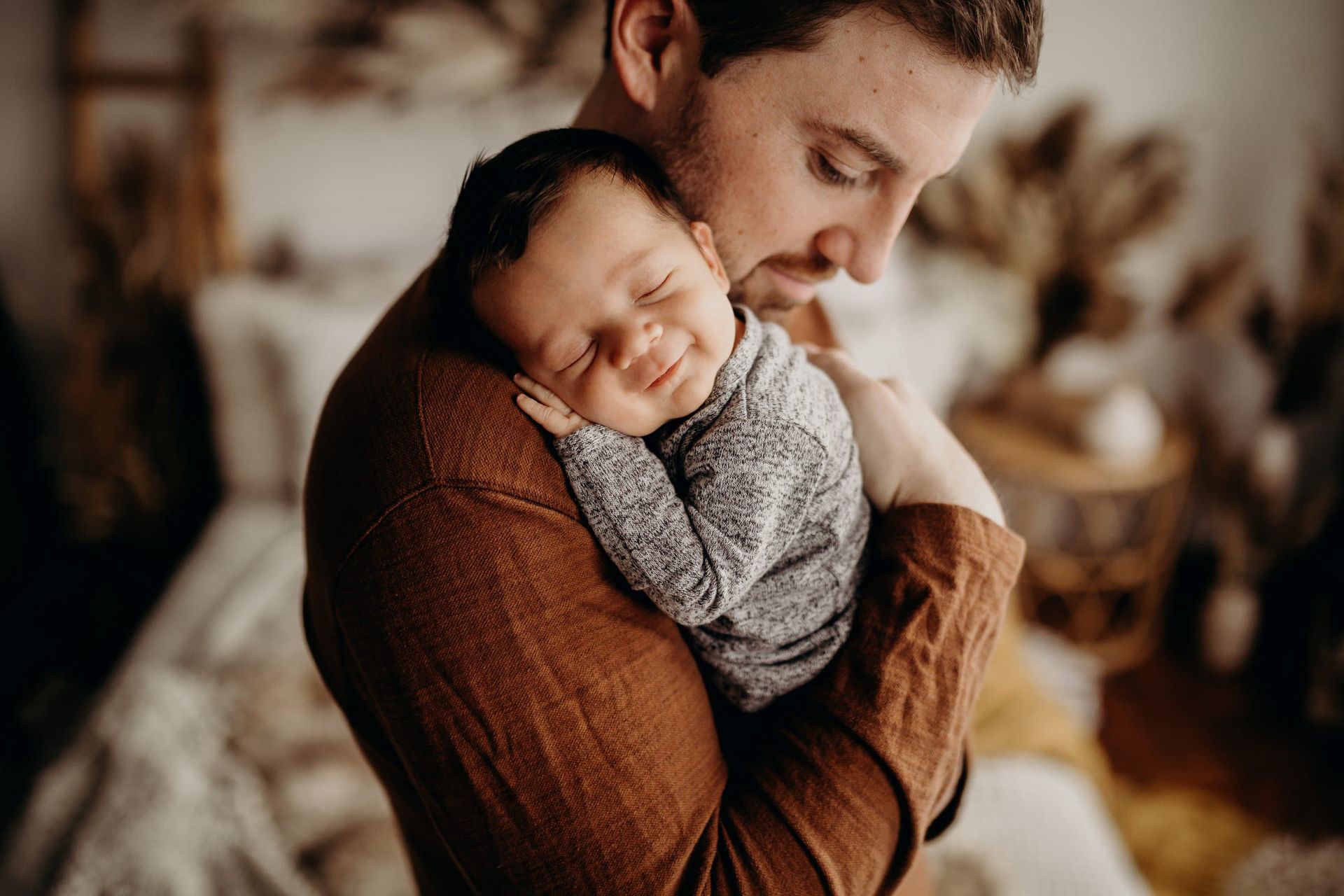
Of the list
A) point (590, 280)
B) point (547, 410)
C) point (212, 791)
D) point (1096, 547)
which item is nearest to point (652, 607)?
point (547, 410)

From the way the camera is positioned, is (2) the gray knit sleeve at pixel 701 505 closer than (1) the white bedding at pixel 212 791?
Yes

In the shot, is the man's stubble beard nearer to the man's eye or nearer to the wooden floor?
the man's eye

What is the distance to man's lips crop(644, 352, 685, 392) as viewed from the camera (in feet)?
2.51

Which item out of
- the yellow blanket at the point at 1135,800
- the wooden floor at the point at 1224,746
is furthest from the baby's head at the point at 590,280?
the wooden floor at the point at 1224,746

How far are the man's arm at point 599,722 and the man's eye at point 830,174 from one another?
16.4 inches

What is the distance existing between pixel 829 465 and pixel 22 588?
3006 mm

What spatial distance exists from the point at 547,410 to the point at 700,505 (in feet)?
0.53

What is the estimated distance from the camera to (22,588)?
2705 millimetres

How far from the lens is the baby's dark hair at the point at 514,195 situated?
0.74 m

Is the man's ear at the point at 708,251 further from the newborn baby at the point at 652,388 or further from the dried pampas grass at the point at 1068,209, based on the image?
the dried pampas grass at the point at 1068,209

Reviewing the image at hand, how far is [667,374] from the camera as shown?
77 cm

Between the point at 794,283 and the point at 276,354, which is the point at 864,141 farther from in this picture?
the point at 276,354

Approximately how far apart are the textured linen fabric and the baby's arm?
0.02 meters

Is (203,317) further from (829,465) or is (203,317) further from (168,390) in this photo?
(829,465)
